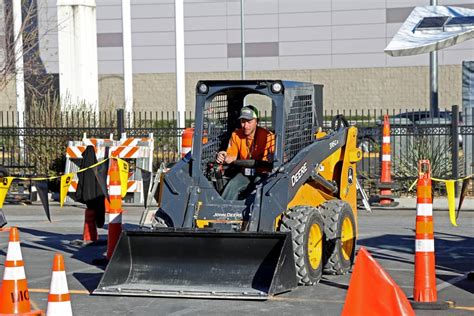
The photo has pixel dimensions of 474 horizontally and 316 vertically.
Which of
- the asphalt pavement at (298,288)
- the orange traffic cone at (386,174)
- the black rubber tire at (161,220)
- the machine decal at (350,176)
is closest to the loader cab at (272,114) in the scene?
the black rubber tire at (161,220)

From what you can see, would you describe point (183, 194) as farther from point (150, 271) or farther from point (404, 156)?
point (404, 156)

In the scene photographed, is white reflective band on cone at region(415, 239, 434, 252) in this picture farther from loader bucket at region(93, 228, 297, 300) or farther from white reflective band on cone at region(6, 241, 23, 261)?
white reflective band on cone at region(6, 241, 23, 261)

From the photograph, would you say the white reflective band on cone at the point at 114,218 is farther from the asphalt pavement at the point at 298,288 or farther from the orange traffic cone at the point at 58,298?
the orange traffic cone at the point at 58,298

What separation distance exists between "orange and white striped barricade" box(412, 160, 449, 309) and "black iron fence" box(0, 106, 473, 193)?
34.3 feet

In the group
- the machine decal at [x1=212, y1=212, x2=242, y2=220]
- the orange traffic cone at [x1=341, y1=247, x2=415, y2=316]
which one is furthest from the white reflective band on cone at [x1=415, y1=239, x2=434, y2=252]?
the orange traffic cone at [x1=341, y1=247, x2=415, y2=316]

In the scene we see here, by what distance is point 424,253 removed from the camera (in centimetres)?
977

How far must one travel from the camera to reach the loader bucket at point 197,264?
1023 centimetres

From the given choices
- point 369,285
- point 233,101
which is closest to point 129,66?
point 233,101

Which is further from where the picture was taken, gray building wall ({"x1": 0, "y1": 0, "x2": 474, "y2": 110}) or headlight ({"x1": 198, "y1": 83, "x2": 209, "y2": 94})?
gray building wall ({"x1": 0, "y1": 0, "x2": 474, "y2": 110})

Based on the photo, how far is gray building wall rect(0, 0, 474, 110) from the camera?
1923 inches

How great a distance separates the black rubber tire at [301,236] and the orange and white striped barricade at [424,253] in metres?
1.34

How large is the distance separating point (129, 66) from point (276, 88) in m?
21.6

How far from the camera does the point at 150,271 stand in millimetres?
10727

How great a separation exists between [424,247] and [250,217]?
202 cm
